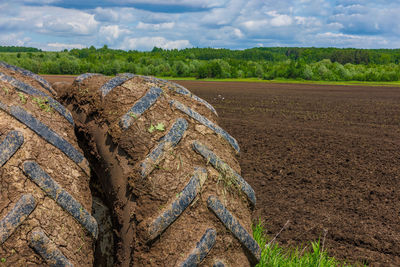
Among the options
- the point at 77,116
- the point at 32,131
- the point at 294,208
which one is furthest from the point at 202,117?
the point at 294,208

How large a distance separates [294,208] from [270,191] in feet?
2.31

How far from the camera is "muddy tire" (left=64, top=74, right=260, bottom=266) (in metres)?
1.78

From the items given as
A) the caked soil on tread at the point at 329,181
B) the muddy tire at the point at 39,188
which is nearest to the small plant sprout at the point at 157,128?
the muddy tire at the point at 39,188

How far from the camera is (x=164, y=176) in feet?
6.09

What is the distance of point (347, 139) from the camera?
991 centimetres

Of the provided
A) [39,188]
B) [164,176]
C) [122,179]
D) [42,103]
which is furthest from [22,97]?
Result: [164,176]

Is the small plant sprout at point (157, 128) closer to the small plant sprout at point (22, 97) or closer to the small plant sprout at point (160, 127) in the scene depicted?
the small plant sprout at point (160, 127)

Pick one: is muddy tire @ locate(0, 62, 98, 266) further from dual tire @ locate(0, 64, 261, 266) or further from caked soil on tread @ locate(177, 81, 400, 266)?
caked soil on tread @ locate(177, 81, 400, 266)

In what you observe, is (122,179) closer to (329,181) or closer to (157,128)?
(157,128)

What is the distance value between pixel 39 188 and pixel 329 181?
5.86 metres

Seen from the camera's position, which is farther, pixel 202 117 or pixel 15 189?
pixel 202 117

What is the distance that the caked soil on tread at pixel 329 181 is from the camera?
478 cm

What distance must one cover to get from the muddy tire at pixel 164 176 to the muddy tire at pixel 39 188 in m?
0.17

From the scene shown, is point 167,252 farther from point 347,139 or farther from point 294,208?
point 347,139
